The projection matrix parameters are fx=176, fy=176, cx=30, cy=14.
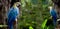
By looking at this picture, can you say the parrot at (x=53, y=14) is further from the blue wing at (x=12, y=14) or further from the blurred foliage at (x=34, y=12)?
the blue wing at (x=12, y=14)

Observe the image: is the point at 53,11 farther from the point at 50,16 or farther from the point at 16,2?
the point at 16,2

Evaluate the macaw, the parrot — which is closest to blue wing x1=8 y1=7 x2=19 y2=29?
the macaw

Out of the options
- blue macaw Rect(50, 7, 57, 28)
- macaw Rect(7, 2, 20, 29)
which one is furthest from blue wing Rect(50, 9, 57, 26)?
macaw Rect(7, 2, 20, 29)

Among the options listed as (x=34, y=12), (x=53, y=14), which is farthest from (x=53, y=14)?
(x=34, y=12)

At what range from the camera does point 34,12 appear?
1.83 meters

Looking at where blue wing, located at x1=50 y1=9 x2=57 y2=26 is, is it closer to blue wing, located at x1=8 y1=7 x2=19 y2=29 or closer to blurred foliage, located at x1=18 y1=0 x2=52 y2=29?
blurred foliage, located at x1=18 y1=0 x2=52 y2=29

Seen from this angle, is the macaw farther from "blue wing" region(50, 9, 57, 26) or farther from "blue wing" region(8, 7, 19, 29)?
"blue wing" region(50, 9, 57, 26)

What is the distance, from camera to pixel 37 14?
183 cm

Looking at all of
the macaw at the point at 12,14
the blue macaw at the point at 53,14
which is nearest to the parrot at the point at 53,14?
the blue macaw at the point at 53,14

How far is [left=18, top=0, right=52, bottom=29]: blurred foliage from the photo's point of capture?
70.9 inches

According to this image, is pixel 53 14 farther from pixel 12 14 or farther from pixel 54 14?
pixel 12 14

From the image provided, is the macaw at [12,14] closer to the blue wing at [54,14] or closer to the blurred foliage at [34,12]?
the blurred foliage at [34,12]

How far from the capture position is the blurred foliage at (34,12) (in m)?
1.80

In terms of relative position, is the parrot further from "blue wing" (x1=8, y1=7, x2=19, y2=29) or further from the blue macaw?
"blue wing" (x1=8, y1=7, x2=19, y2=29)
